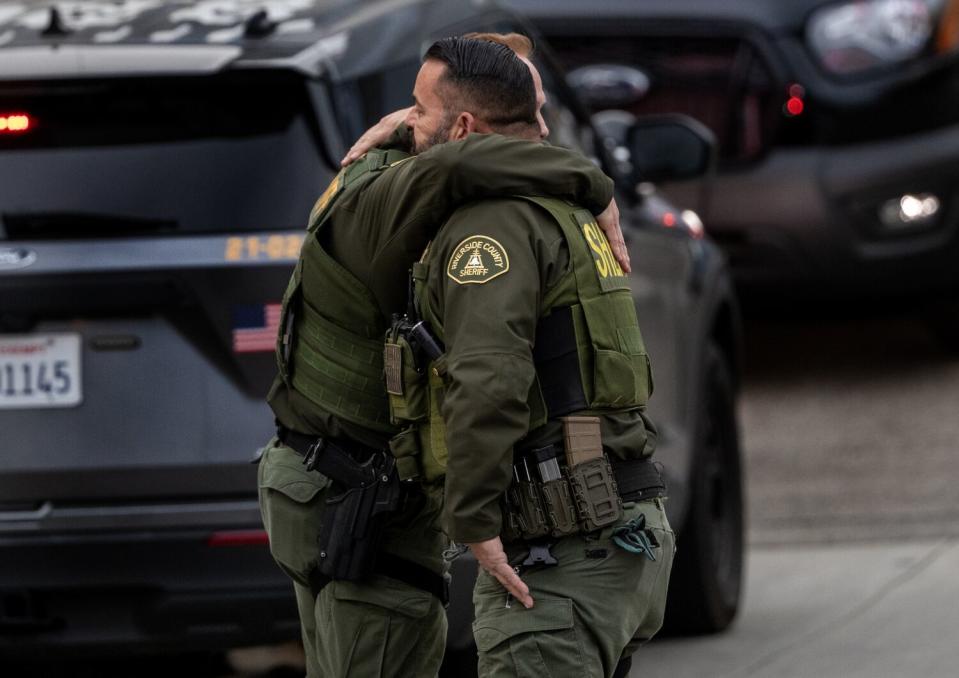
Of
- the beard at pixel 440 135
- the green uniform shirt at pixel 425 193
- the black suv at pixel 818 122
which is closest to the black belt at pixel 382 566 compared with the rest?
the green uniform shirt at pixel 425 193

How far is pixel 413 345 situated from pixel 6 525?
5.04 feet

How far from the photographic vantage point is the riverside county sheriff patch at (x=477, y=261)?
2871 millimetres

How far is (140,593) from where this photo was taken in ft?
13.7

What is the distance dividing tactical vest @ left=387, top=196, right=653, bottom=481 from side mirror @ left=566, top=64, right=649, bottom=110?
561 centimetres

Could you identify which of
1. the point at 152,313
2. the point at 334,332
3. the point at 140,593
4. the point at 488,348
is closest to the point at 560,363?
the point at 488,348

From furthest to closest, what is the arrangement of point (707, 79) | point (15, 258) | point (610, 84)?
point (610, 84) → point (707, 79) → point (15, 258)

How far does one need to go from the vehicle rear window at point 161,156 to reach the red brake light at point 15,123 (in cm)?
1

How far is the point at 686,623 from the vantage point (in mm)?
5680

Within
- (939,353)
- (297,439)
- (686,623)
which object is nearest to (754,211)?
(939,353)

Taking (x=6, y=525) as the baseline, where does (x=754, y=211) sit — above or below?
below

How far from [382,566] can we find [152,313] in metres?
1.02

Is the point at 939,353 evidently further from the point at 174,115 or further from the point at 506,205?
the point at 506,205

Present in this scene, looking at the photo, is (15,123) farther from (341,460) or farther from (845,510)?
(845,510)

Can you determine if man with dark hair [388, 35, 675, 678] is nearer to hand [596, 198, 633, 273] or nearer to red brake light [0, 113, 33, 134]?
hand [596, 198, 633, 273]
